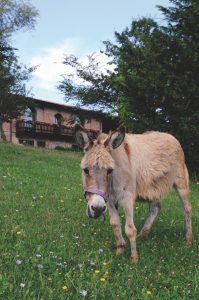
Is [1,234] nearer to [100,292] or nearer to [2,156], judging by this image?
[100,292]

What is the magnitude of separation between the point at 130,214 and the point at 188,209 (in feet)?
7.58

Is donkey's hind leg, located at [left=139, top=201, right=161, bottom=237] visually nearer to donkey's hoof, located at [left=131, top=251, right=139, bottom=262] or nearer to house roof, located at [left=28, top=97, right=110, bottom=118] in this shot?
donkey's hoof, located at [left=131, top=251, right=139, bottom=262]

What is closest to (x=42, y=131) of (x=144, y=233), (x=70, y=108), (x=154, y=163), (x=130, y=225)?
(x=70, y=108)

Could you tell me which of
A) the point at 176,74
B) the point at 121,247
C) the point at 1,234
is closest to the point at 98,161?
the point at 121,247

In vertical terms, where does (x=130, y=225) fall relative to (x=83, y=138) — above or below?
below

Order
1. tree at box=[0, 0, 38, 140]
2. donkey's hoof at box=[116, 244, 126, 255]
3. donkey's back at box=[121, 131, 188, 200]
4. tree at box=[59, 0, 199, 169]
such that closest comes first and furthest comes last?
donkey's hoof at box=[116, 244, 126, 255] → donkey's back at box=[121, 131, 188, 200] → tree at box=[59, 0, 199, 169] → tree at box=[0, 0, 38, 140]

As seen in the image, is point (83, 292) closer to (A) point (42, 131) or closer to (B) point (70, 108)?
(A) point (42, 131)

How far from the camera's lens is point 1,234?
284 inches

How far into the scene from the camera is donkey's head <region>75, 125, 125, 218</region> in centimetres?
571

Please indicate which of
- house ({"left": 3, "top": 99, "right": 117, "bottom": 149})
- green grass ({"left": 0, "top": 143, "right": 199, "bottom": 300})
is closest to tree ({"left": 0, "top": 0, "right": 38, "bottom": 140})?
house ({"left": 3, "top": 99, "right": 117, "bottom": 149})

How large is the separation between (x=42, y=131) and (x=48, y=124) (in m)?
1.51

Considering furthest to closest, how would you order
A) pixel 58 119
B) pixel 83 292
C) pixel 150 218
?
pixel 58 119
pixel 150 218
pixel 83 292

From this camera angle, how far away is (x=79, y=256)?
6457mm

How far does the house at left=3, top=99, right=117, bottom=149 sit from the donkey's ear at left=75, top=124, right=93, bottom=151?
147 feet
